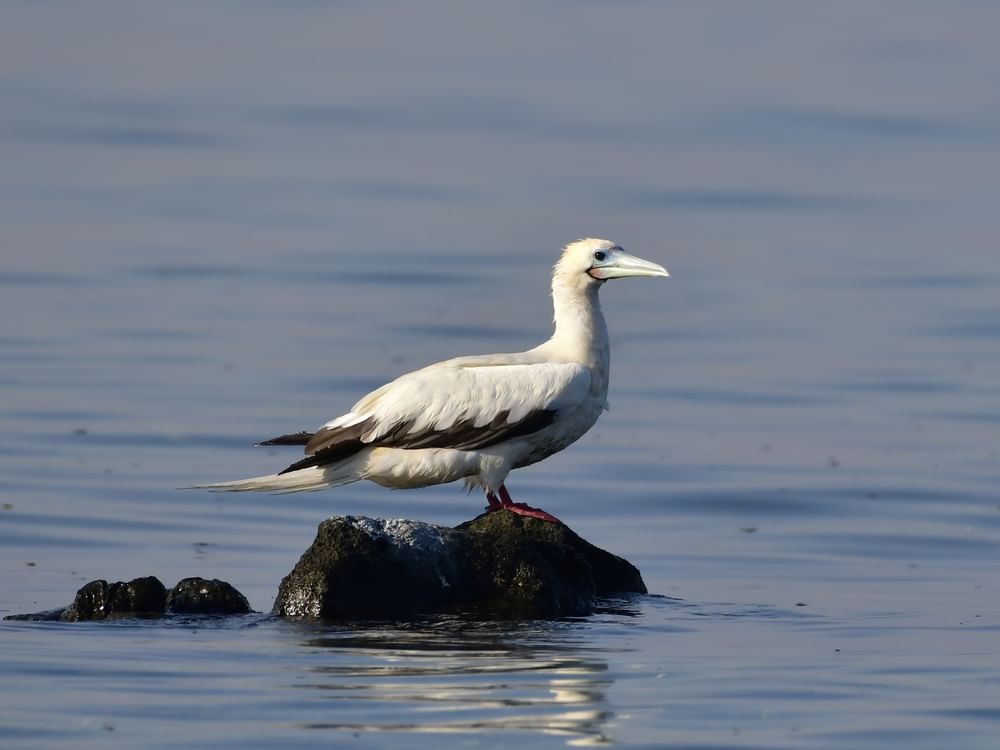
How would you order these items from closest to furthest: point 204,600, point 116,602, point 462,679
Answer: point 462,679 < point 116,602 < point 204,600

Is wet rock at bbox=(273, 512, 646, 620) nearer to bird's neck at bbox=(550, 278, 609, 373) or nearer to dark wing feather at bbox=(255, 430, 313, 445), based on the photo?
dark wing feather at bbox=(255, 430, 313, 445)

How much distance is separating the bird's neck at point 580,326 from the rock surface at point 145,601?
117 inches

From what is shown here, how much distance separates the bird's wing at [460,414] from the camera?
16.1m

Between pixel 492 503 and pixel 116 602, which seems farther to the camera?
pixel 492 503

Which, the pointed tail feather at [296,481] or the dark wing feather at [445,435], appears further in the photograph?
the pointed tail feather at [296,481]

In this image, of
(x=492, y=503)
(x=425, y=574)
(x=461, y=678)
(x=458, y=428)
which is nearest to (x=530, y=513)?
(x=492, y=503)

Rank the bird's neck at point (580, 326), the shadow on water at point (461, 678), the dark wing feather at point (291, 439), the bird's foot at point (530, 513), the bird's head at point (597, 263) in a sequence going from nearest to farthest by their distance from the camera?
1. the shadow on water at point (461, 678)
2. the bird's foot at point (530, 513)
3. the dark wing feather at point (291, 439)
4. the bird's neck at point (580, 326)
5. the bird's head at point (597, 263)

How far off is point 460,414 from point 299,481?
1216mm

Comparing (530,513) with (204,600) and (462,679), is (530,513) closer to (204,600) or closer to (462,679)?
(204,600)

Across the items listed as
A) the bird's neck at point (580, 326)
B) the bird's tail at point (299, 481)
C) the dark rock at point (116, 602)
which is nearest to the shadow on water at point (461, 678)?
the dark rock at point (116, 602)

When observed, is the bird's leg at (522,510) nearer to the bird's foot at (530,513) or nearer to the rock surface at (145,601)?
the bird's foot at (530,513)

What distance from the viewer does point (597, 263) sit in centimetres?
1705

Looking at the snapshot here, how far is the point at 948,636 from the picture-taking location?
15.5m

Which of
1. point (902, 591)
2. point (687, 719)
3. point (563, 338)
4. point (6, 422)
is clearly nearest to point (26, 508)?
point (6, 422)
